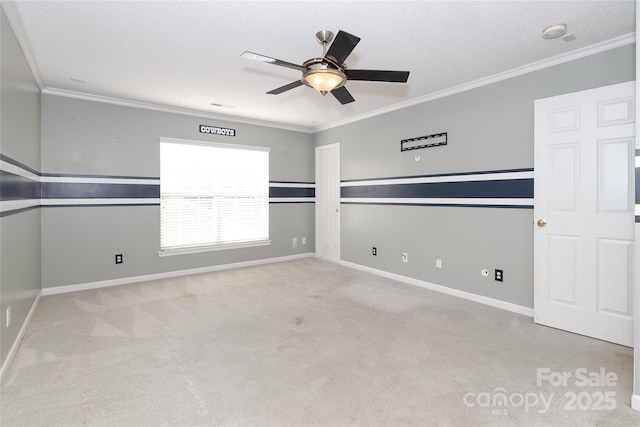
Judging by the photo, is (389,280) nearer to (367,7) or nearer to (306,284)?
(306,284)

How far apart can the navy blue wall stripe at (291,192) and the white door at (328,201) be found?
161 mm

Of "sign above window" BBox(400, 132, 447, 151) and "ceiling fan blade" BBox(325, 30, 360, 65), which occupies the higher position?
"ceiling fan blade" BBox(325, 30, 360, 65)

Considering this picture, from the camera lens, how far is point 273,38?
9.23 feet

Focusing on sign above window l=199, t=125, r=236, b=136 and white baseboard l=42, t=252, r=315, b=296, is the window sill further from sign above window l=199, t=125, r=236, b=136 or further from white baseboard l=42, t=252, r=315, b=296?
sign above window l=199, t=125, r=236, b=136

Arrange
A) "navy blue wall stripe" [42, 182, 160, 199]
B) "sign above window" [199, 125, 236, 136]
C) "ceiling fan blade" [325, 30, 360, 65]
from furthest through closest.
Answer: "sign above window" [199, 125, 236, 136]
"navy blue wall stripe" [42, 182, 160, 199]
"ceiling fan blade" [325, 30, 360, 65]

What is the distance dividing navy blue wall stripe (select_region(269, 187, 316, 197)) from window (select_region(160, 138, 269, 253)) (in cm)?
14

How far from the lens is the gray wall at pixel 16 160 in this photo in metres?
2.35

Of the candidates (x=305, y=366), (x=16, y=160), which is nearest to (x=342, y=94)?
(x=305, y=366)

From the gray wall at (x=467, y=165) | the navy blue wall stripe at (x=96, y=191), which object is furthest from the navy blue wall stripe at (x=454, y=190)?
the navy blue wall stripe at (x=96, y=191)

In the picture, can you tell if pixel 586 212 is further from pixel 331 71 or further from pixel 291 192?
pixel 291 192

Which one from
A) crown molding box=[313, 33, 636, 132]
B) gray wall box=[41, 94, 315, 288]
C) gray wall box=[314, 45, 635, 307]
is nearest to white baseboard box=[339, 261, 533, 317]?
gray wall box=[314, 45, 635, 307]

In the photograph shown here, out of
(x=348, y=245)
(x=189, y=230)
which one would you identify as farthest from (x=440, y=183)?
(x=189, y=230)

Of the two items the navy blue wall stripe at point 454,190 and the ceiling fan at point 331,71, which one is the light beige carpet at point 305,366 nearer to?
the navy blue wall stripe at point 454,190

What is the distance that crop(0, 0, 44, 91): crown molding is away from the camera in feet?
7.63
